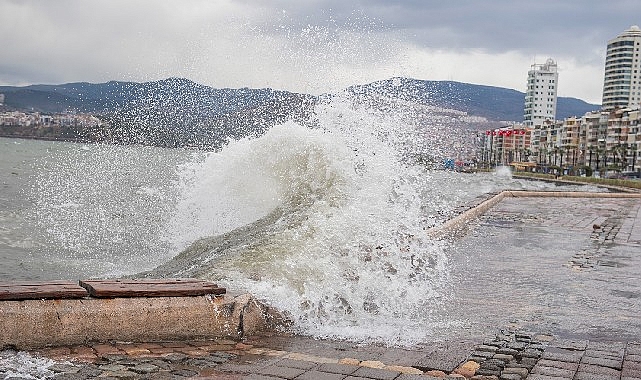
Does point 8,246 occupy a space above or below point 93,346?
below

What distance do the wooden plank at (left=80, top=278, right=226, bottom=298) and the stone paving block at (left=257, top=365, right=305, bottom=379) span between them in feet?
3.45

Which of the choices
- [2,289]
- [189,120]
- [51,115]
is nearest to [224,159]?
[2,289]

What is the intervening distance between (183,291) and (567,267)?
6465 millimetres

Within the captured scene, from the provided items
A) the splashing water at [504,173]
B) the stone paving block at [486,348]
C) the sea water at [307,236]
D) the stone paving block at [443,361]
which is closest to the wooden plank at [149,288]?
the sea water at [307,236]

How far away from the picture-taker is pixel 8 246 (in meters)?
13.9

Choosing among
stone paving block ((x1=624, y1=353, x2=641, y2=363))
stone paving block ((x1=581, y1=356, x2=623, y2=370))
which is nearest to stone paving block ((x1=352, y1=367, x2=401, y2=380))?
stone paving block ((x1=581, y1=356, x2=623, y2=370))

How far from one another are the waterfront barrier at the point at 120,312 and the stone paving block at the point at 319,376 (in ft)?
3.79

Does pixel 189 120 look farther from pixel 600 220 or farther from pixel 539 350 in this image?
pixel 539 350

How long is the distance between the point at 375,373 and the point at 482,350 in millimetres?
1149

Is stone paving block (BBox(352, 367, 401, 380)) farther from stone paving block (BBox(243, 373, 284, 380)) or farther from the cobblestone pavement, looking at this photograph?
stone paving block (BBox(243, 373, 284, 380))

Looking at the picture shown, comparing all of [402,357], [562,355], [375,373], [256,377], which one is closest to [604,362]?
[562,355]

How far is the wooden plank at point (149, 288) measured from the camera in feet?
16.1

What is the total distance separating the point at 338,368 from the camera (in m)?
4.40

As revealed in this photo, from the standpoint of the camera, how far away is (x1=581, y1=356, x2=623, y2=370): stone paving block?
474cm
